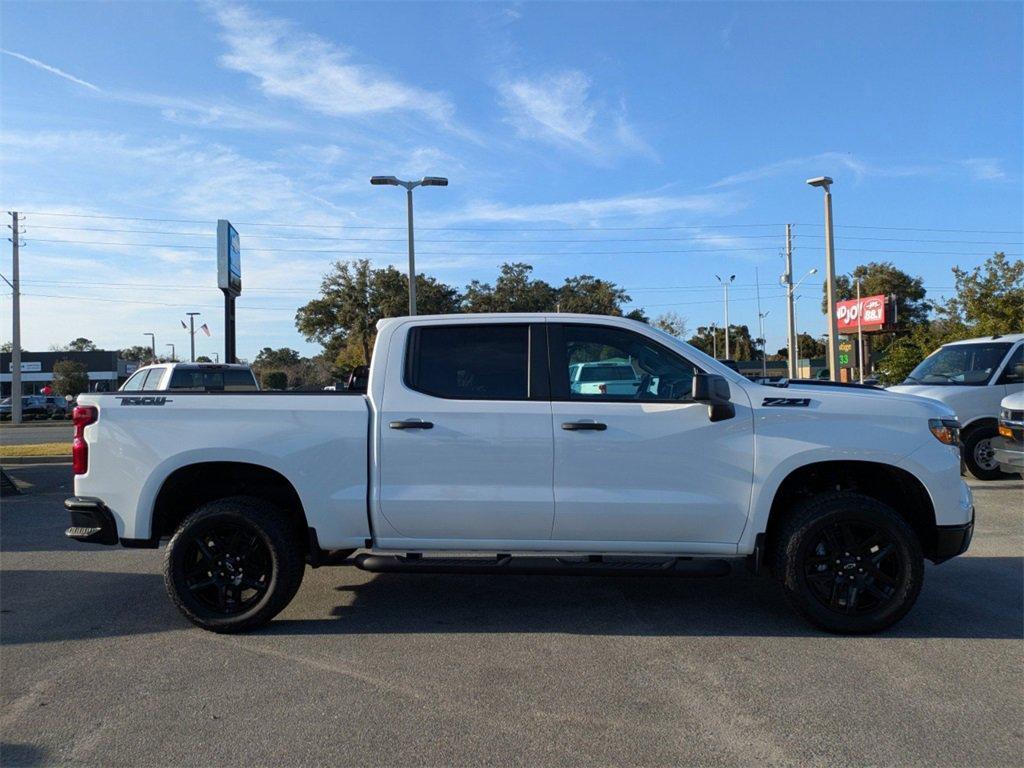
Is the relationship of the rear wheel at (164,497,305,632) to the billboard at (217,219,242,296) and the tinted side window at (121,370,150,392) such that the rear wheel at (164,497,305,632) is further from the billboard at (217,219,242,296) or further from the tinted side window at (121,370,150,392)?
the billboard at (217,219,242,296)

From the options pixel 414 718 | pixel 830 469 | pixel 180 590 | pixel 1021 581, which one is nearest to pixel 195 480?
pixel 180 590

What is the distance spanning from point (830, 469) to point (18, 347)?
40246mm

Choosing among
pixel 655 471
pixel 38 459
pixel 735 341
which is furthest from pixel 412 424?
pixel 735 341

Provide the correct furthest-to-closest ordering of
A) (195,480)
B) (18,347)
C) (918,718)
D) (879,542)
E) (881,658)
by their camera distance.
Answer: (18,347)
(195,480)
(879,542)
(881,658)
(918,718)

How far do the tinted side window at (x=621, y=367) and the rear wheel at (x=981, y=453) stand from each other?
817cm

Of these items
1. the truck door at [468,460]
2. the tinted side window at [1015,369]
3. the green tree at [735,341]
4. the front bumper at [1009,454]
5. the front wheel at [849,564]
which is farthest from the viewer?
the green tree at [735,341]

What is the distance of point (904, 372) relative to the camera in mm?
21703

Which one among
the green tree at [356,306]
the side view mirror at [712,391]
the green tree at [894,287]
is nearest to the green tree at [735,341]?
the green tree at [894,287]

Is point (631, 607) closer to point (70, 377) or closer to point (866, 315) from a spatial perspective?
point (866, 315)

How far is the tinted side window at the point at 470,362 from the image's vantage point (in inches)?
203

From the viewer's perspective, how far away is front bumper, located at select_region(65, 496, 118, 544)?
17.0 feet

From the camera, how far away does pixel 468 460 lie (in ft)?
16.4

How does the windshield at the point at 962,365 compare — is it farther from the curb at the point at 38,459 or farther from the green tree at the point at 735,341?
the green tree at the point at 735,341

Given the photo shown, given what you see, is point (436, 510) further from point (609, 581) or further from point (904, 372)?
point (904, 372)
